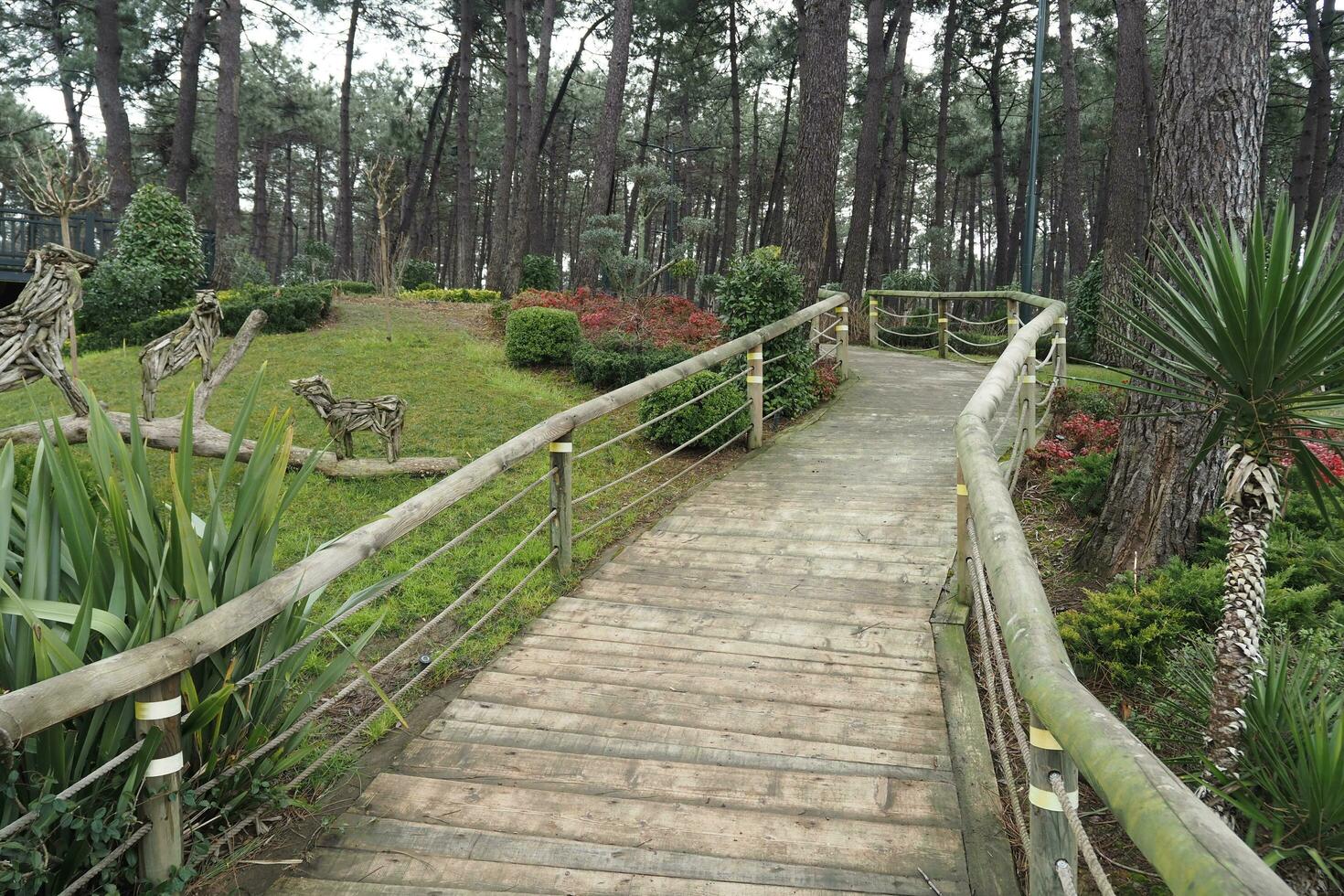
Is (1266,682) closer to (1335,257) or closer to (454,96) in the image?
(1335,257)

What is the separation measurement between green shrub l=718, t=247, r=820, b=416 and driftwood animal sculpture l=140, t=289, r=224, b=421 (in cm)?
453

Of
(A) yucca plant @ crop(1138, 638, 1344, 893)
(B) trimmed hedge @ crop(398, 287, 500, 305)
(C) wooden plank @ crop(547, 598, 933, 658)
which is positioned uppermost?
(B) trimmed hedge @ crop(398, 287, 500, 305)

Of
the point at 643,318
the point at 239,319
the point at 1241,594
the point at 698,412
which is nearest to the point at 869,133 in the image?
the point at 643,318

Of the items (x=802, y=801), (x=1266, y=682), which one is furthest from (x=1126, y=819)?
(x=1266, y=682)

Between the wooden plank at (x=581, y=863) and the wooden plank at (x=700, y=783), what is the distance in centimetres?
30

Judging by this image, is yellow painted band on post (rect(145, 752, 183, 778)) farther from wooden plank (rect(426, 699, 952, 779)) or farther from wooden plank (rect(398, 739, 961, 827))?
wooden plank (rect(426, 699, 952, 779))

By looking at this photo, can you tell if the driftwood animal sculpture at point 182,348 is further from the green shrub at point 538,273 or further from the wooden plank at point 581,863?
the green shrub at point 538,273

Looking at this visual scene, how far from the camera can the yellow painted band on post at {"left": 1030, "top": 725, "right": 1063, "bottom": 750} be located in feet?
6.24

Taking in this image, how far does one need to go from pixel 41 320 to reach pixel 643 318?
7109 mm

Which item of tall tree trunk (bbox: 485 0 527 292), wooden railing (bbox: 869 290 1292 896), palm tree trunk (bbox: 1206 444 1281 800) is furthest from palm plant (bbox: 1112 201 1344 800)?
tall tree trunk (bbox: 485 0 527 292)

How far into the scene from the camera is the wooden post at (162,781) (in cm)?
220

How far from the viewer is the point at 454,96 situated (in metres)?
32.4

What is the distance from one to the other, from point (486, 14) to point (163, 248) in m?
16.2

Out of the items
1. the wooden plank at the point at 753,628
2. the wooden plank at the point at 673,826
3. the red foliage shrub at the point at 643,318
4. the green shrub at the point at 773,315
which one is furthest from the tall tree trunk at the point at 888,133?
the wooden plank at the point at 673,826
